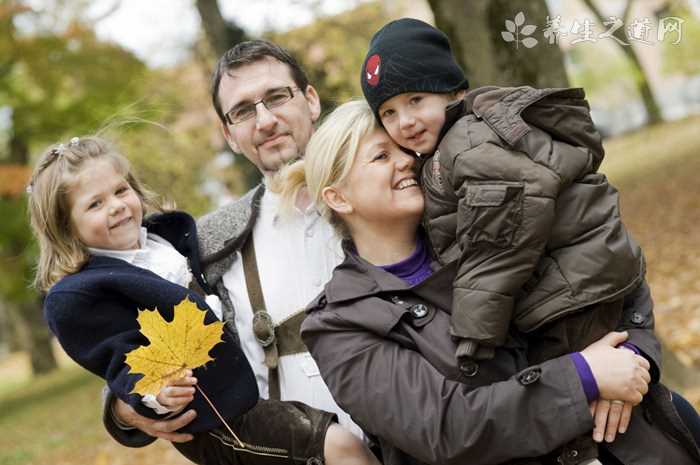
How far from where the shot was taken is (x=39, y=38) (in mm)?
14273

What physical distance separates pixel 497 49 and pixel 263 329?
2883 millimetres

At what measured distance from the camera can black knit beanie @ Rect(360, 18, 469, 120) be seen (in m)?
2.64

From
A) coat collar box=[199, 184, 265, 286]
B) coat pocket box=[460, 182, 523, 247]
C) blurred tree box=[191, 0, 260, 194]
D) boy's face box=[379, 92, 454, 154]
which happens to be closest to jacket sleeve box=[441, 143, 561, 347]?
coat pocket box=[460, 182, 523, 247]

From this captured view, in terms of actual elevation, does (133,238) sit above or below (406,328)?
above

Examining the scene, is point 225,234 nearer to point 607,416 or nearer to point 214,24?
point 607,416

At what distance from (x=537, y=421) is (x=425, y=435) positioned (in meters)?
0.30

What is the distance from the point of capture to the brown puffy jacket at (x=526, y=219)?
7.20ft

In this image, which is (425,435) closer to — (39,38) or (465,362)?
(465,362)

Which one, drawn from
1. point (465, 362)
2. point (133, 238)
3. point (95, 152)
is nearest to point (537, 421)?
point (465, 362)

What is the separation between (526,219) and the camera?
2.19m

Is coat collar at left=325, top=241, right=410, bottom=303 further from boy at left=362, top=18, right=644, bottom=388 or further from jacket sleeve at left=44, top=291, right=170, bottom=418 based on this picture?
jacket sleeve at left=44, top=291, right=170, bottom=418

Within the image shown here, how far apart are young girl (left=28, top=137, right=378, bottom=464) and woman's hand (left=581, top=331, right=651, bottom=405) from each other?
871mm

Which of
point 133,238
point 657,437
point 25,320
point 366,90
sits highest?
point 366,90

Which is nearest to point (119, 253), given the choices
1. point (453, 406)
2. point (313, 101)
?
point (313, 101)
